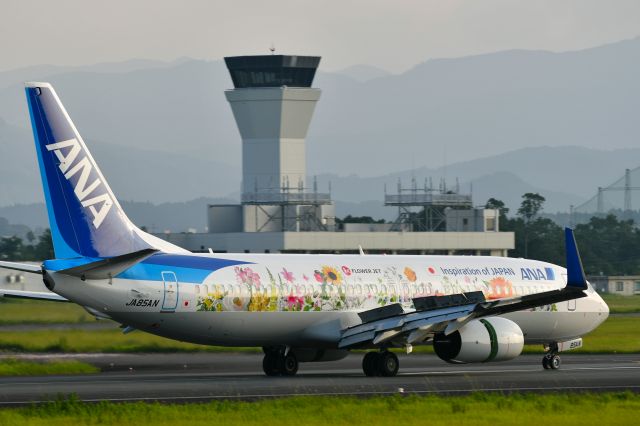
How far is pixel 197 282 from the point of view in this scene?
116 ft

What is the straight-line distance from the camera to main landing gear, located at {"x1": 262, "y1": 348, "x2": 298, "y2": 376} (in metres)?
38.7

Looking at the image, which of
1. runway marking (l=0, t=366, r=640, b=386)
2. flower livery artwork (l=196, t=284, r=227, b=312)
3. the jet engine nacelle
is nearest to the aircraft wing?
the jet engine nacelle

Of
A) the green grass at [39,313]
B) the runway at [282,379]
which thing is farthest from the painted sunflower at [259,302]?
the green grass at [39,313]

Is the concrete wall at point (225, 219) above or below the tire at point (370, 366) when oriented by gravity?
above

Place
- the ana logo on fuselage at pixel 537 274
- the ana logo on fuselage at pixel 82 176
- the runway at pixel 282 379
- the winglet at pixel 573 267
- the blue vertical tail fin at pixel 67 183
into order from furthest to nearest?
the ana logo on fuselage at pixel 537 274, the winglet at pixel 573 267, the ana logo on fuselage at pixel 82 176, the blue vertical tail fin at pixel 67 183, the runway at pixel 282 379

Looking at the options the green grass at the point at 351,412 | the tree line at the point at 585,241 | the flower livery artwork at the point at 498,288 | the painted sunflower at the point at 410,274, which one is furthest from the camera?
the tree line at the point at 585,241

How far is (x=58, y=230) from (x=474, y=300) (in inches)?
483

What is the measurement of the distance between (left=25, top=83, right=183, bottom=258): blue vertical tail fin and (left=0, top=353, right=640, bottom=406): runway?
3.67m

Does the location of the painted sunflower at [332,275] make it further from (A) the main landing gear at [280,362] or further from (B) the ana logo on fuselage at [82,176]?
(B) the ana logo on fuselage at [82,176]

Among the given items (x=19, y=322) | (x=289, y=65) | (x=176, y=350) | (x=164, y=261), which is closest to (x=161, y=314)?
(x=164, y=261)

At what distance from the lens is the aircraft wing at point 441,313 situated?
35062 millimetres

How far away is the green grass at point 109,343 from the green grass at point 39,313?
3.43 meters

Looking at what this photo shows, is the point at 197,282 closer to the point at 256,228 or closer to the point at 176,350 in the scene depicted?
the point at 176,350

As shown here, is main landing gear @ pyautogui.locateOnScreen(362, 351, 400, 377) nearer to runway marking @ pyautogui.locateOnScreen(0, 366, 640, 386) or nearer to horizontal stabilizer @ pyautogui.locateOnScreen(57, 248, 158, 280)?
runway marking @ pyautogui.locateOnScreen(0, 366, 640, 386)
